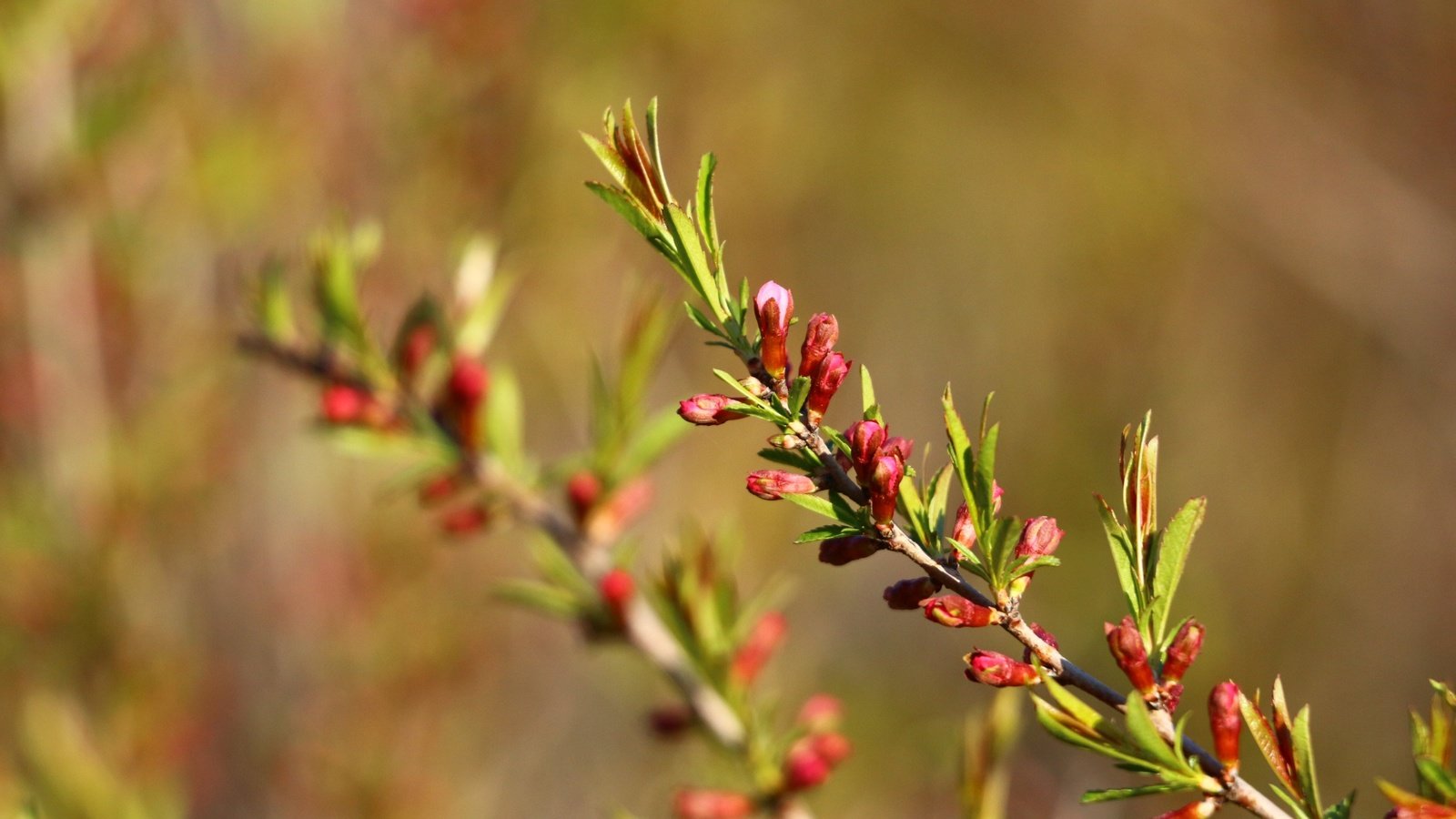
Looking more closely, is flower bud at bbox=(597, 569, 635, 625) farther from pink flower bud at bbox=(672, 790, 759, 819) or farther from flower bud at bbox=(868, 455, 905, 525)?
flower bud at bbox=(868, 455, 905, 525)

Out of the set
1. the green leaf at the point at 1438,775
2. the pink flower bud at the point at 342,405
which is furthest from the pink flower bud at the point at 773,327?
the pink flower bud at the point at 342,405

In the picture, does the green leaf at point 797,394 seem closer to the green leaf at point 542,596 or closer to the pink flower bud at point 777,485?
the pink flower bud at point 777,485

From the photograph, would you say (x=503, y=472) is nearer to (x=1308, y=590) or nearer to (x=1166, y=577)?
(x=1166, y=577)

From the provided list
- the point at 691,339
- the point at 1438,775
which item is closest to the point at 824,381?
the point at 1438,775

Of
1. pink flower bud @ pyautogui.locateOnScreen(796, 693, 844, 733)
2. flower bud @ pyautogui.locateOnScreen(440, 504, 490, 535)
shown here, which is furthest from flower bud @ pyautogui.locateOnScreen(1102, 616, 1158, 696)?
flower bud @ pyautogui.locateOnScreen(440, 504, 490, 535)

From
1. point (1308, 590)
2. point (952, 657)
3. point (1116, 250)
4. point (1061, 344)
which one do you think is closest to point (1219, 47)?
point (1116, 250)
